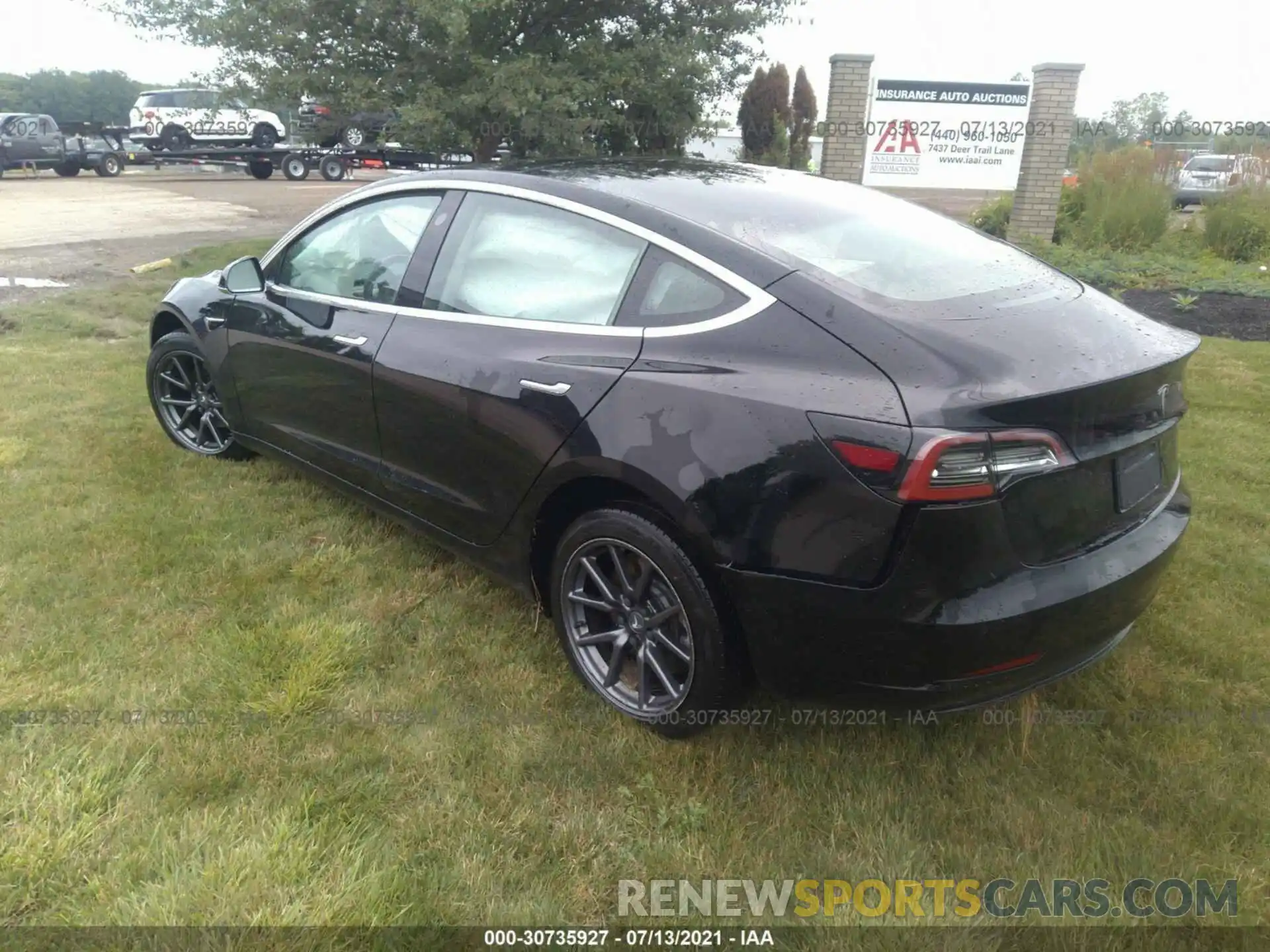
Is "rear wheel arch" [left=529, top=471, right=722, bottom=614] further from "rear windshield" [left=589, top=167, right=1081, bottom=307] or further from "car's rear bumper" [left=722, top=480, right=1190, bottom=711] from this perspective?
"rear windshield" [left=589, top=167, right=1081, bottom=307]

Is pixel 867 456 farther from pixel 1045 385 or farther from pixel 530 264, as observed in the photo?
pixel 530 264

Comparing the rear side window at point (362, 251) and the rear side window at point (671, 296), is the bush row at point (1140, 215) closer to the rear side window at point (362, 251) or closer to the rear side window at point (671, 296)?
the rear side window at point (362, 251)

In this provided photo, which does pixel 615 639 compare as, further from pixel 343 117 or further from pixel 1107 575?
pixel 343 117

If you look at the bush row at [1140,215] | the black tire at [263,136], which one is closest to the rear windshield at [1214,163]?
the bush row at [1140,215]

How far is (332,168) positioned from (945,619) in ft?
89.6

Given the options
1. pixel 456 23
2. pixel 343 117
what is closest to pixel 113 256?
pixel 343 117

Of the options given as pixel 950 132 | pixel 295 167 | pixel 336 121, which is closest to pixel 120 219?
pixel 336 121

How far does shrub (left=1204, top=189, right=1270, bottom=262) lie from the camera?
10.8m

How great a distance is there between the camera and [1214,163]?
12172 millimetres

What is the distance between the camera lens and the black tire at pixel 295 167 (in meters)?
26.3

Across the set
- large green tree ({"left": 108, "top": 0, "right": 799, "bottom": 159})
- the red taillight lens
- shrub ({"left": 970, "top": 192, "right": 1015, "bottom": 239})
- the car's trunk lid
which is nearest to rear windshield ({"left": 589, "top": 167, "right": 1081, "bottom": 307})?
the car's trunk lid

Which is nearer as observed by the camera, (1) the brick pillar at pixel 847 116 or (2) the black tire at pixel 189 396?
(2) the black tire at pixel 189 396

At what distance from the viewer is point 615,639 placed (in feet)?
8.57

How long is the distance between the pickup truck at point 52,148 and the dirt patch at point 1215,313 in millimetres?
28912
